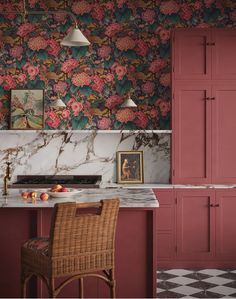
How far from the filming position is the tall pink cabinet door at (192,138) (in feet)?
19.0

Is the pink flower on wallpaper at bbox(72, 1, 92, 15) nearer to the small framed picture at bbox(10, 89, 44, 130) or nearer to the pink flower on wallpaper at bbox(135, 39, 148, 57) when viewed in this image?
the pink flower on wallpaper at bbox(135, 39, 148, 57)

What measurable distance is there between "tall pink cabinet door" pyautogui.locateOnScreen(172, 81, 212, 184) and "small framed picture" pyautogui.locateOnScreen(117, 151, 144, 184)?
60 centimetres

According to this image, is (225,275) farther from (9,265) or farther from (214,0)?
(214,0)

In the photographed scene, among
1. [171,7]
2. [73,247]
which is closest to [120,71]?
[171,7]

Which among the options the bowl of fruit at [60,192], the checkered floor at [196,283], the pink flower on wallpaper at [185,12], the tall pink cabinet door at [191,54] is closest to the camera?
the bowl of fruit at [60,192]

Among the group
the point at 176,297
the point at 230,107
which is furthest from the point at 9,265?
the point at 230,107

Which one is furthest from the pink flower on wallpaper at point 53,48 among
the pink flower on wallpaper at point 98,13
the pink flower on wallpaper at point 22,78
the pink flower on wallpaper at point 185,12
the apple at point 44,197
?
the apple at point 44,197

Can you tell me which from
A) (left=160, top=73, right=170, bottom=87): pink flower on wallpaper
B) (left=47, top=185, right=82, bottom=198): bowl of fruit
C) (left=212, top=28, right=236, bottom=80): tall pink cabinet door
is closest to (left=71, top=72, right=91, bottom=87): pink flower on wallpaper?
(left=160, top=73, right=170, bottom=87): pink flower on wallpaper

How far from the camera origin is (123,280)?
4055mm

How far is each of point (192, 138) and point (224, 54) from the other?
94 centimetres

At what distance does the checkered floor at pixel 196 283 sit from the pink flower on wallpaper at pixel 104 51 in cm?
250

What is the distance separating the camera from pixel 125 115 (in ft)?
20.7

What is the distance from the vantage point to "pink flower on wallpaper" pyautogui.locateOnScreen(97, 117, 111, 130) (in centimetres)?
634

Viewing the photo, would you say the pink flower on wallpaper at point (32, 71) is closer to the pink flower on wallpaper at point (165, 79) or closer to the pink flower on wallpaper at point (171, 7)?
the pink flower on wallpaper at point (165, 79)
